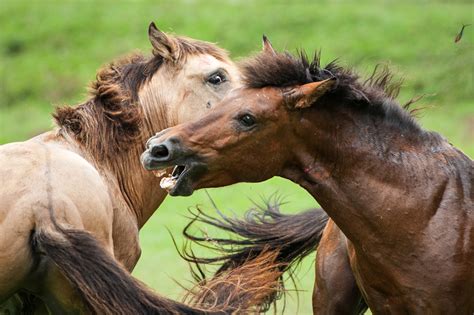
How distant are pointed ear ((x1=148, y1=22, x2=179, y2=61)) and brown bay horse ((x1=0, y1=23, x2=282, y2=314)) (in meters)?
0.06

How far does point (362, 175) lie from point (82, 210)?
1.49 meters

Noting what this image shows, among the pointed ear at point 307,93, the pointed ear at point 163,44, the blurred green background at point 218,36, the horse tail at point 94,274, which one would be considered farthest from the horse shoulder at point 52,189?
the blurred green background at point 218,36

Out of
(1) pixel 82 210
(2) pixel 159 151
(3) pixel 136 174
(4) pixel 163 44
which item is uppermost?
(4) pixel 163 44

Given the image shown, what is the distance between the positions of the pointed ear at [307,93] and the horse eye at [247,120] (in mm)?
209

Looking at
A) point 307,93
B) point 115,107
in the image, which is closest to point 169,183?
point 307,93

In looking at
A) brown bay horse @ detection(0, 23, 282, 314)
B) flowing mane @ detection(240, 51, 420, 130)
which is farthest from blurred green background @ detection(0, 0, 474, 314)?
flowing mane @ detection(240, 51, 420, 130)

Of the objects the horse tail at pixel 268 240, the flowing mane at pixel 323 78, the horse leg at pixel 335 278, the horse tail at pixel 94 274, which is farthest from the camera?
the horse tail at pixel 268 240

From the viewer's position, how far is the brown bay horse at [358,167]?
17.6 feet

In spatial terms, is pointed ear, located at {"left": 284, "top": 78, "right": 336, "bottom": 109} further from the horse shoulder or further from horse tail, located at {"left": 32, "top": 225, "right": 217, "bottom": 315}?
horse tail, located at {"left": 32, "top": 225, "right": 217, "bottom": 315}

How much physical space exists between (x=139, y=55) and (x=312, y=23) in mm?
18897

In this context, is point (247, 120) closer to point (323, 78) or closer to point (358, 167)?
point (323, 78)

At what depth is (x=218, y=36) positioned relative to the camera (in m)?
24.9

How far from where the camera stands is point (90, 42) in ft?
84.6

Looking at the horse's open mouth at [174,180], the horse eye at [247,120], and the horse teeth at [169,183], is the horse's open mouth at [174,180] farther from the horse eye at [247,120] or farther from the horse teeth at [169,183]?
the horse eye at [247,120]
